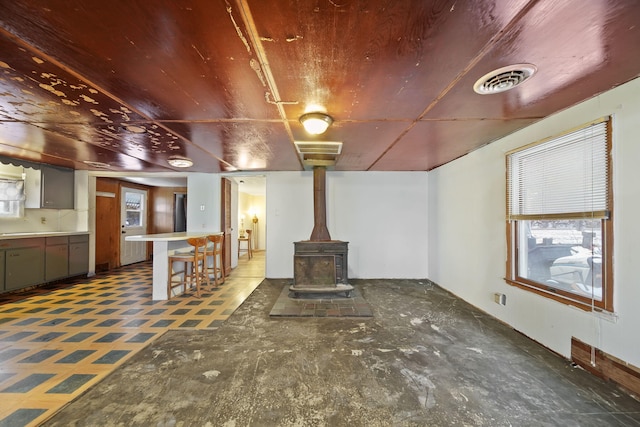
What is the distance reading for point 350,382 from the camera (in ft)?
6.07

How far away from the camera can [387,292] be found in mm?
4055

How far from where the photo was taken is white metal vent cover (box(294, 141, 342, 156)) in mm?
3060

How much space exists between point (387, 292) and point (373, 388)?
237cm

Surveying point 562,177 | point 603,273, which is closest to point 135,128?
point 562,177

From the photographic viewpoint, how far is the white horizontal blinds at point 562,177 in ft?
6.30

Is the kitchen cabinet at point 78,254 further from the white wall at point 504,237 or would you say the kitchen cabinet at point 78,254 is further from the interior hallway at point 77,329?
the white wall at point 504,237

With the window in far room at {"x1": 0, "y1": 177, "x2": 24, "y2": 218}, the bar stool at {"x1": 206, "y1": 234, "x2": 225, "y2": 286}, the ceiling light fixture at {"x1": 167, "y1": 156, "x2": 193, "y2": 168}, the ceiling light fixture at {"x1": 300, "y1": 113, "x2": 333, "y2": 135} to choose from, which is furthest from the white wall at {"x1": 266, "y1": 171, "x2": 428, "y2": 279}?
the window in far room at {"x1": 0, "y1": 177, "x2": 24, "y2": 218}

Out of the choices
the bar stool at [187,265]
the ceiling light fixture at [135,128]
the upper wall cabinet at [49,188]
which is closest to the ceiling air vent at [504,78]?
the ceiling light fixture at [135,128]

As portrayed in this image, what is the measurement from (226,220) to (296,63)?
Result: 4343mm

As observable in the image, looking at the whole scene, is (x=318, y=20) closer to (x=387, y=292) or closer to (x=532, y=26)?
(x=532, y=26)

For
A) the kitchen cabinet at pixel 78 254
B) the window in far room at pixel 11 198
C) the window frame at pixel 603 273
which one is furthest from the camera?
the kitchen cabinet at pixel 78 254

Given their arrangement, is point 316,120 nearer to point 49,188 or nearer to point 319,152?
point 319,152

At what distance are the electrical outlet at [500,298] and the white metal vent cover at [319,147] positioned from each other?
8.29 feet

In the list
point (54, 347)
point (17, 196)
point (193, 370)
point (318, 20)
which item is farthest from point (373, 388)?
point (17, 196)
